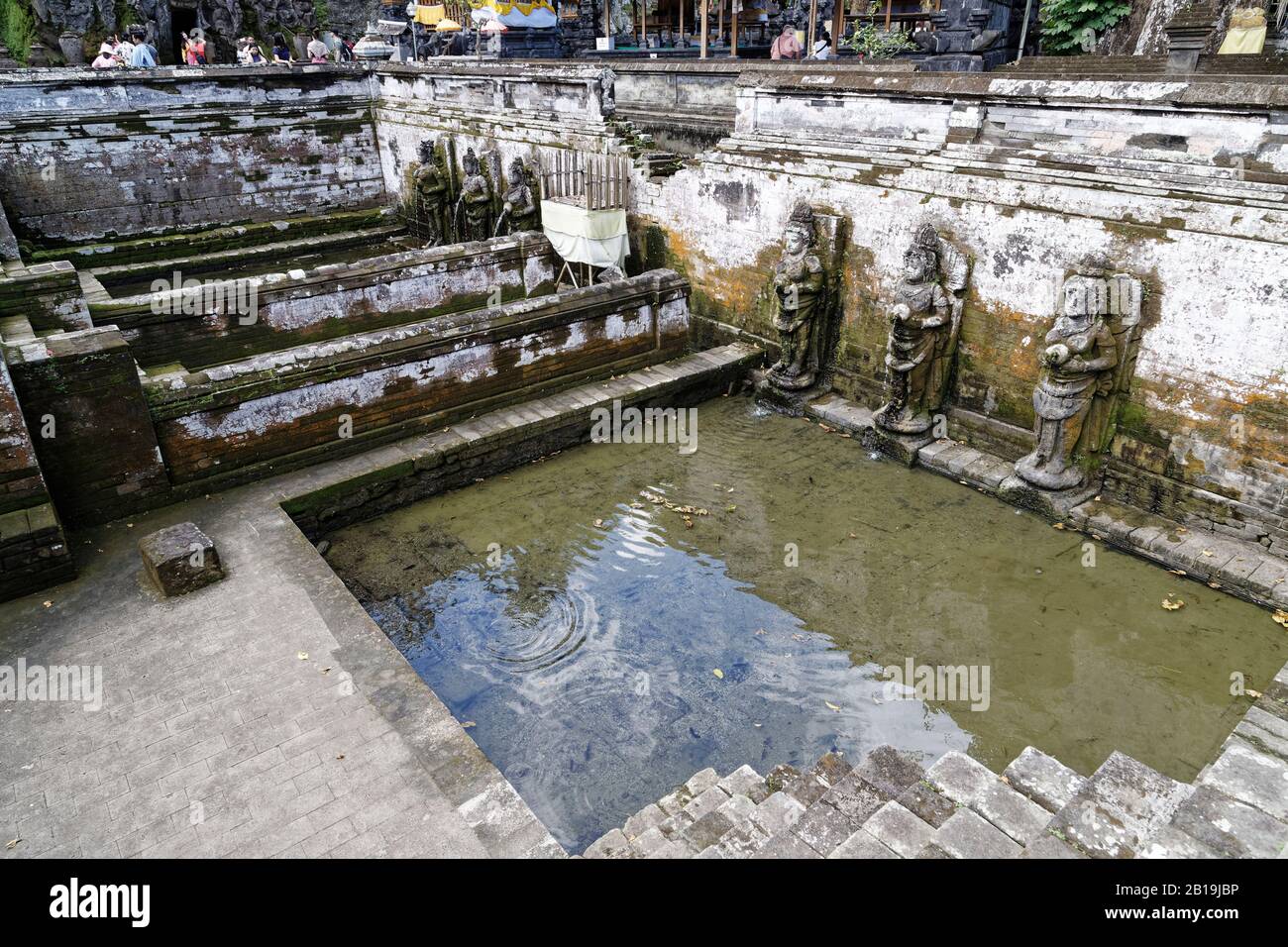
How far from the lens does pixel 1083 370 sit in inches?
258

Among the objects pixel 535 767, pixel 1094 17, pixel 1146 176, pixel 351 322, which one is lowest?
pixel 535 767

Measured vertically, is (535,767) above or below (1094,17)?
below

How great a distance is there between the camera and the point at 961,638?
5621mm

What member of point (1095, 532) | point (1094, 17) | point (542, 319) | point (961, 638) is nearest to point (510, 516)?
point (542, 319)

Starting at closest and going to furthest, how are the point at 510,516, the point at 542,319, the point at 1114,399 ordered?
the point at 1114,399, the point at 510,516, the point at 542,319

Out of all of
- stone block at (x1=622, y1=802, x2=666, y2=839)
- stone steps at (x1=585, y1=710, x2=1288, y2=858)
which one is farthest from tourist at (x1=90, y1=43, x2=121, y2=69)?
stone steps at (x1=585, y1=710, x2=1288, y2=858)

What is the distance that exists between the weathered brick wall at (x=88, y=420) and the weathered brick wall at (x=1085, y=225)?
6.71 metres

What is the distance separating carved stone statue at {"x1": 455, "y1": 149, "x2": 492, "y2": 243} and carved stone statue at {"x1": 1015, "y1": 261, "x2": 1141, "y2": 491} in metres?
Result: 9.66

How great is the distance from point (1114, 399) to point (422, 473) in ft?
20.5

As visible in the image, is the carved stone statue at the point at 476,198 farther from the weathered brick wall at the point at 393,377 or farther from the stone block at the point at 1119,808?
the stone block at the point at 1119,808

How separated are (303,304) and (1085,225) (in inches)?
330

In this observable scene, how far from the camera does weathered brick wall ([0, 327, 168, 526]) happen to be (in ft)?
19.8

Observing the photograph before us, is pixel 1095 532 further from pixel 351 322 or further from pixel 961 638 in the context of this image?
pixel 351 322

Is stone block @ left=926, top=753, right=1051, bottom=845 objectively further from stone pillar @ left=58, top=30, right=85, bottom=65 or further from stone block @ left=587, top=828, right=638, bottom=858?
stone pillar @ left=58, top=30, right=85, bottom=65
